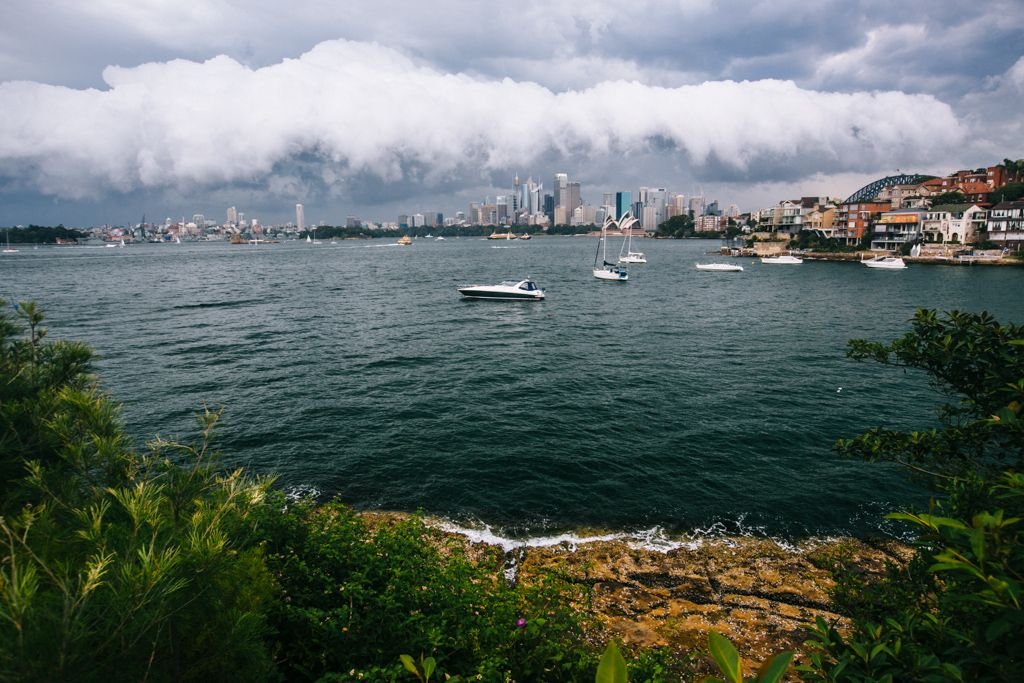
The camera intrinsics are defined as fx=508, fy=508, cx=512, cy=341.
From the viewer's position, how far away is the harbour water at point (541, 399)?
17391 millimetres

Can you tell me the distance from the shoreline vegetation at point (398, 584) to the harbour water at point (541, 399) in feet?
14.9

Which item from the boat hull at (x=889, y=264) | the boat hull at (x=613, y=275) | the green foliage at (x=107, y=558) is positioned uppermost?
the boat hull at (x=889, y=264)

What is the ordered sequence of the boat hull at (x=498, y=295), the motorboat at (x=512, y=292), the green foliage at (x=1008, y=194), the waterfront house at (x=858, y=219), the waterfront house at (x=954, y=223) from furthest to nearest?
the waterfront house at (x=858, y=219), the green foliage at (x=1008, y=194), the waterfront house at (x=954, y=223), the boat hull at (x=498, y=295), the motorboat at (x=512, y=292)

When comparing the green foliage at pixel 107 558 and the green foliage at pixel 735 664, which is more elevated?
the green foliage at pixel 735 664

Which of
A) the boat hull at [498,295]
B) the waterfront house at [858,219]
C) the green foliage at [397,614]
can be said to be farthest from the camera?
the waterfront house at [858,219]

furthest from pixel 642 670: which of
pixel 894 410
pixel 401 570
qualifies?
pixel 894 410

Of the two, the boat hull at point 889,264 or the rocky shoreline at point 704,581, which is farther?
the boat hull at point 889,264

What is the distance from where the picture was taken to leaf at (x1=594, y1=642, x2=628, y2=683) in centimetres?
201

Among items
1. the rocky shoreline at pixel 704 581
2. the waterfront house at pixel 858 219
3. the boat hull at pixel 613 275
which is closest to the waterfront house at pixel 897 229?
the waterfront house at pixel 858 219

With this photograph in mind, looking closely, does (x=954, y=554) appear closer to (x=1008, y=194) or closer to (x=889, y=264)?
(x=889, y=264)

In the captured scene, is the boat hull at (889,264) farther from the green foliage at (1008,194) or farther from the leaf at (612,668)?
the leaf at (612,668)

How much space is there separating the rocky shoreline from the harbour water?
1330 millimetres

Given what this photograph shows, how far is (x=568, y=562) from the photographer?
528 inches

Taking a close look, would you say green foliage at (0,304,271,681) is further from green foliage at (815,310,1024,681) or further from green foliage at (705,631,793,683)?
green foliage at (815,310,1024,681)
